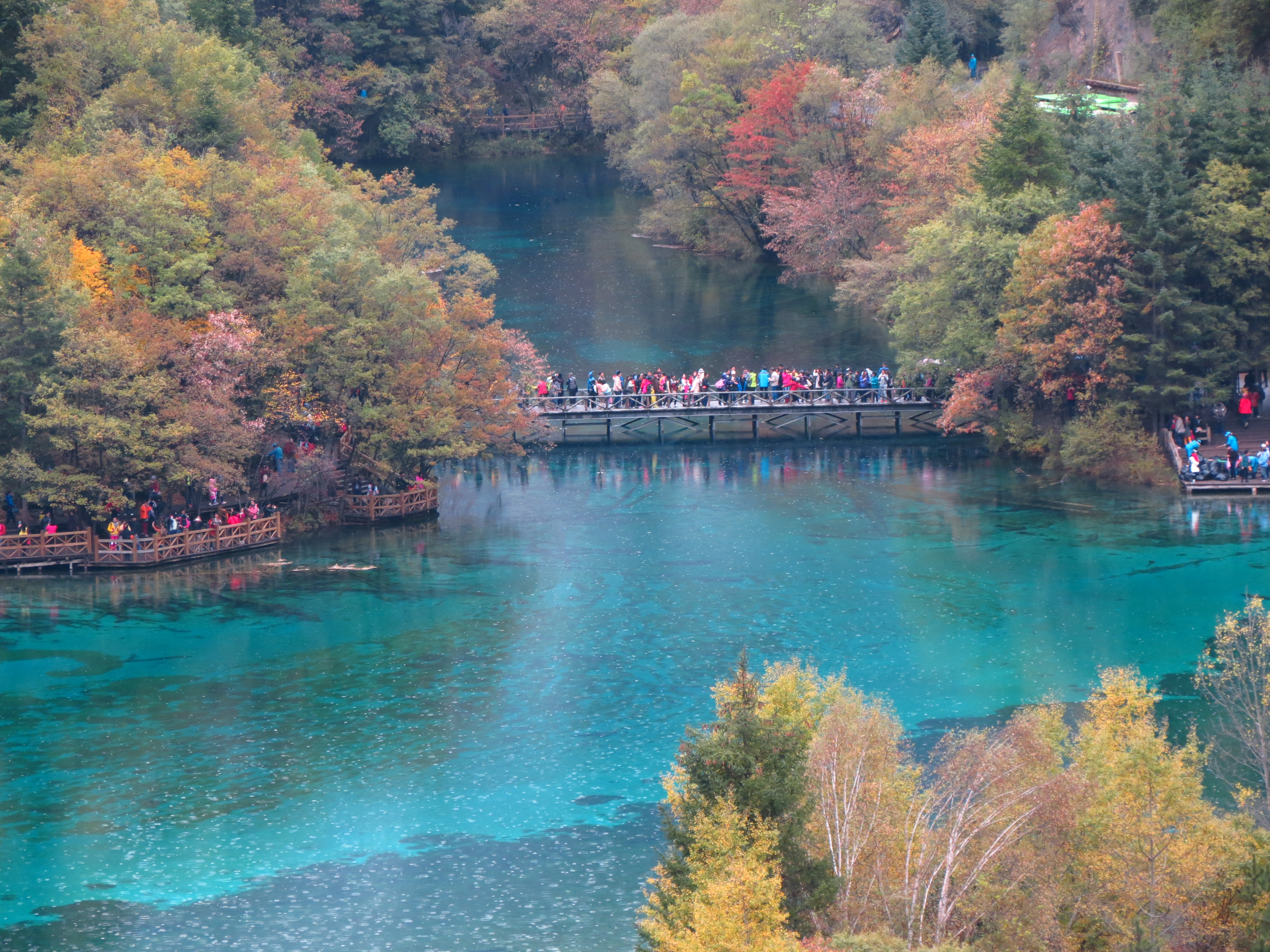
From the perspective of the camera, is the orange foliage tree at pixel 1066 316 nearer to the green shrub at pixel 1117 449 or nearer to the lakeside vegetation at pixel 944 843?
the green shrub at pixel 1117 449

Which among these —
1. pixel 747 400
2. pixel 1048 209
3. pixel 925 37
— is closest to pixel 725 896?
pixel 747 400

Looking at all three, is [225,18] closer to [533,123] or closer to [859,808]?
[533,123]

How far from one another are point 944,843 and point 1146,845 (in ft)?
12.0

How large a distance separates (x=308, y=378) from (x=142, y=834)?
2764cm

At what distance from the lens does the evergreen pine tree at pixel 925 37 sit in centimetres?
9556

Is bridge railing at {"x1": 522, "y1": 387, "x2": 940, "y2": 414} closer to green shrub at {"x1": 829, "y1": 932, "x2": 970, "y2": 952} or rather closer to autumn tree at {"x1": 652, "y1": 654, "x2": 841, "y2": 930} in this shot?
autumn tree at {"x1": 652, "y1": 654, "x2": 841, "y2": 930}

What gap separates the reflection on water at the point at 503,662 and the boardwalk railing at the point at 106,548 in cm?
78

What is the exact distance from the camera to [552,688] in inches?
1879

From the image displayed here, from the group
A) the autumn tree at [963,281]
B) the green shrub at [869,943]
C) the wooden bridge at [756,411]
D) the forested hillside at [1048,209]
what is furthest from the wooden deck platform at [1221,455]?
the green shrub at [869,943]

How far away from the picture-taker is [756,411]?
7300 cm

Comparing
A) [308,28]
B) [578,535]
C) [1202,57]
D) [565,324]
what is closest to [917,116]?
[1202,57]

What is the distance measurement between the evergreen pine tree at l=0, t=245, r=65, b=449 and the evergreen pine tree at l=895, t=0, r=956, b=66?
181ft

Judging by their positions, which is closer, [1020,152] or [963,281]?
[963,281]

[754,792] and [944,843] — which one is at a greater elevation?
[754,792]
